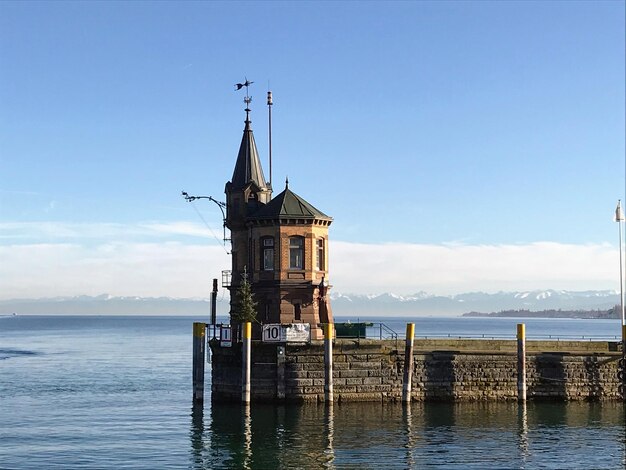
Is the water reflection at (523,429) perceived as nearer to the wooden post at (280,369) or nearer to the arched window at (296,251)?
the wooden post at (280,369)

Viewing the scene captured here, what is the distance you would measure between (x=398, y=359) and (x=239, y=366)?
28.9 feet

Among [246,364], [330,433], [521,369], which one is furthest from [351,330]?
[330,433]

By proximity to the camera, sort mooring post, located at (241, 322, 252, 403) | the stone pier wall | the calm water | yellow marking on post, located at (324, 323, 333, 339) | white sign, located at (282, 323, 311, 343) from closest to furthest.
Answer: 1. the calm water
2. yellow marking on post, located at (324, 323, 333, 339)
3. mooring post, located at (241, 322, 252, 403)
4. the stone pier wall
5. white sign, located at (282, 323, 311, 343)

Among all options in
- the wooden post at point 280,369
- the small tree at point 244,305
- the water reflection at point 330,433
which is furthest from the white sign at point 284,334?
the water reflection at point 330,433

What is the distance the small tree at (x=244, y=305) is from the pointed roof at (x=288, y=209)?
420cm

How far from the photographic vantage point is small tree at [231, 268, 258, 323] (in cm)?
4934

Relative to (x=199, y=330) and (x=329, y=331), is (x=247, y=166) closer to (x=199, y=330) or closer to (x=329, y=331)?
(x=199, y=330)

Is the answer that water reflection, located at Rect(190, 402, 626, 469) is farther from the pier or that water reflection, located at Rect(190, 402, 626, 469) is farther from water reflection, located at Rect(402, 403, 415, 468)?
the pier

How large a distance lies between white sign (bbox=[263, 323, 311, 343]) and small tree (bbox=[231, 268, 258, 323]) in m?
1.85

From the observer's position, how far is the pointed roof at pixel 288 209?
5188cm

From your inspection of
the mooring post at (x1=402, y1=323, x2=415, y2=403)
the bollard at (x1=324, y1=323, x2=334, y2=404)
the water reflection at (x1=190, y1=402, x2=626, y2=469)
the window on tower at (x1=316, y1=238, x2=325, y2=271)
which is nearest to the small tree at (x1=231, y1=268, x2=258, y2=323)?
the window on tower at (x1=316, y1=238, x2=325, y2=271)

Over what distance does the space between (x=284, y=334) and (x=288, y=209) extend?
8.25 meters

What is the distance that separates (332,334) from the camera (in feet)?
152

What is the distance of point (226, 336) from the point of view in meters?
49.8
